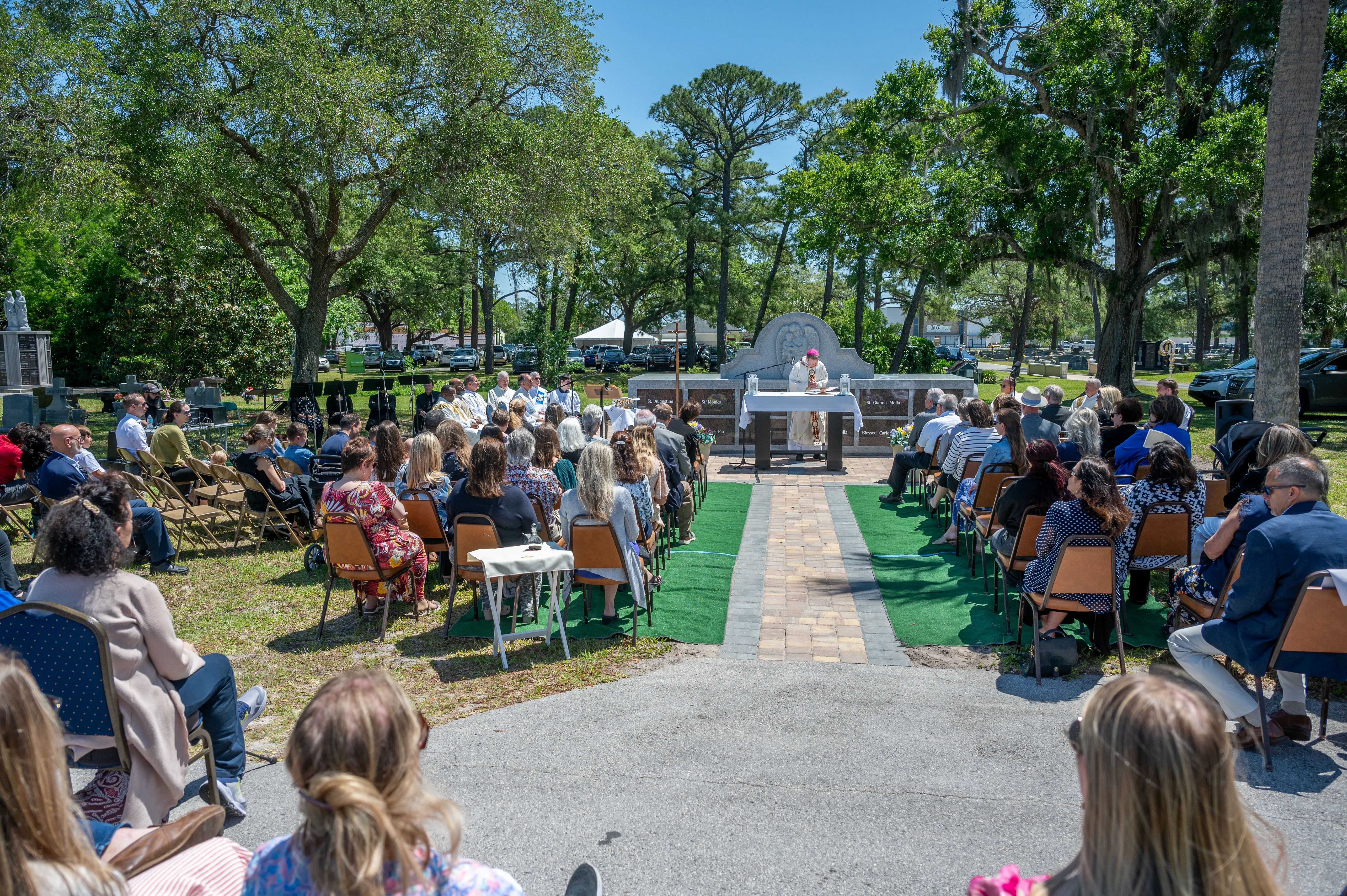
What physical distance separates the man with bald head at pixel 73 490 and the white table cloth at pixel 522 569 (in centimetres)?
377

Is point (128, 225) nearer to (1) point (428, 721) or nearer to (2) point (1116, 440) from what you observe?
(1) point (428, 721)

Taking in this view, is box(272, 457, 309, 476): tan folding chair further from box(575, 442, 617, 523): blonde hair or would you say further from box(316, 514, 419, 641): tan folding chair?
box(575, 442, 617, 523): blonde hair

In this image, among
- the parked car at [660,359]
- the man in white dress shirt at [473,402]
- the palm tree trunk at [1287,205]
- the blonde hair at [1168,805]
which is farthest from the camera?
the parked car at [660,359]

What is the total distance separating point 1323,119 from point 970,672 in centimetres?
1562

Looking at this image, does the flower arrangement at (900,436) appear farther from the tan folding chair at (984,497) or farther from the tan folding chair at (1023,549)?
the tan folding chair at (1023,549)

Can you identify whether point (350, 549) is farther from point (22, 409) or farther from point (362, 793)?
point (22, 409)

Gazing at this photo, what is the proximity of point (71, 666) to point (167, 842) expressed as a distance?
1172 mm

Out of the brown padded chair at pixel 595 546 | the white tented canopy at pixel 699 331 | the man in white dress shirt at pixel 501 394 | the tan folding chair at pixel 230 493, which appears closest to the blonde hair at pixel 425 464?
the brown padded chair at pixel 595 546

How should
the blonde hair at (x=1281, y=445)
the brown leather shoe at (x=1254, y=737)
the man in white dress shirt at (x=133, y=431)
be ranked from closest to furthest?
the brown leather shoe at (x=1254, y=737) < the blonde hair at (x=1281, y=445) < the man in white dress shirt at (x=133, y=431)

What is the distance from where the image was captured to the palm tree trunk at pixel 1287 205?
308 inches

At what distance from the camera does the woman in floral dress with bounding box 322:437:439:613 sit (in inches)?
236

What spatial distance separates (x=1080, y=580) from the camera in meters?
5.18

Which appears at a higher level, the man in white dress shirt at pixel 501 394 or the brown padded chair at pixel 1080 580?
the man in white dress shirt at pixel 501 394

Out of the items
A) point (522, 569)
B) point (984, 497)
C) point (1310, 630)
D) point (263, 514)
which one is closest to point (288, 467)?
point (263, 514)
